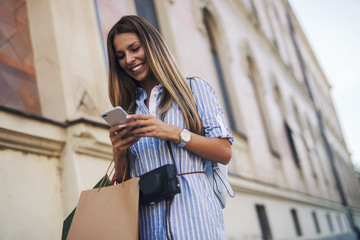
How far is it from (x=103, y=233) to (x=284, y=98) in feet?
43.5

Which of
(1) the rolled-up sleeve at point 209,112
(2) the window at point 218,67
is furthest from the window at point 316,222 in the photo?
(1) the rolled-up sleeve at point 209,112

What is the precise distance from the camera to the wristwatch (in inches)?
68.7

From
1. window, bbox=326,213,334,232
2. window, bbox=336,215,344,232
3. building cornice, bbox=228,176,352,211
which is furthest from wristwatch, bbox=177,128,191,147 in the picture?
window, bbox=336,215,344,232

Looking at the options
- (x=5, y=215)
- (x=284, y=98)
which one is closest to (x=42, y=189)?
(x=5, y=215)

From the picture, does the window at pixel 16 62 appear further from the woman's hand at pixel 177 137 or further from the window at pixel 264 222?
the window at pixel 264 222

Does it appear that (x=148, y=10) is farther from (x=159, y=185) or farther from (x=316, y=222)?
(x=316, y=222)

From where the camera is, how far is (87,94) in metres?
3.73

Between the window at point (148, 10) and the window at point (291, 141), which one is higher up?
the window at point (148, 10)

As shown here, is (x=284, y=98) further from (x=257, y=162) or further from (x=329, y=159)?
(x=329, y=159)

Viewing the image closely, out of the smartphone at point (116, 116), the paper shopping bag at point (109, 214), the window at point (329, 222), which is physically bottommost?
the paper shopping bag at point (109, 214)

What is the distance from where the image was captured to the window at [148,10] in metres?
6.36

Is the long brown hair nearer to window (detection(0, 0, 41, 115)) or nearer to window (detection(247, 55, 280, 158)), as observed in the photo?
window (detection(0, 0, 41, 115))

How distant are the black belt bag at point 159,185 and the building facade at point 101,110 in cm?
148

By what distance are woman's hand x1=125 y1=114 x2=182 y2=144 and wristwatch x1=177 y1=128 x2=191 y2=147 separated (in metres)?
0.02
